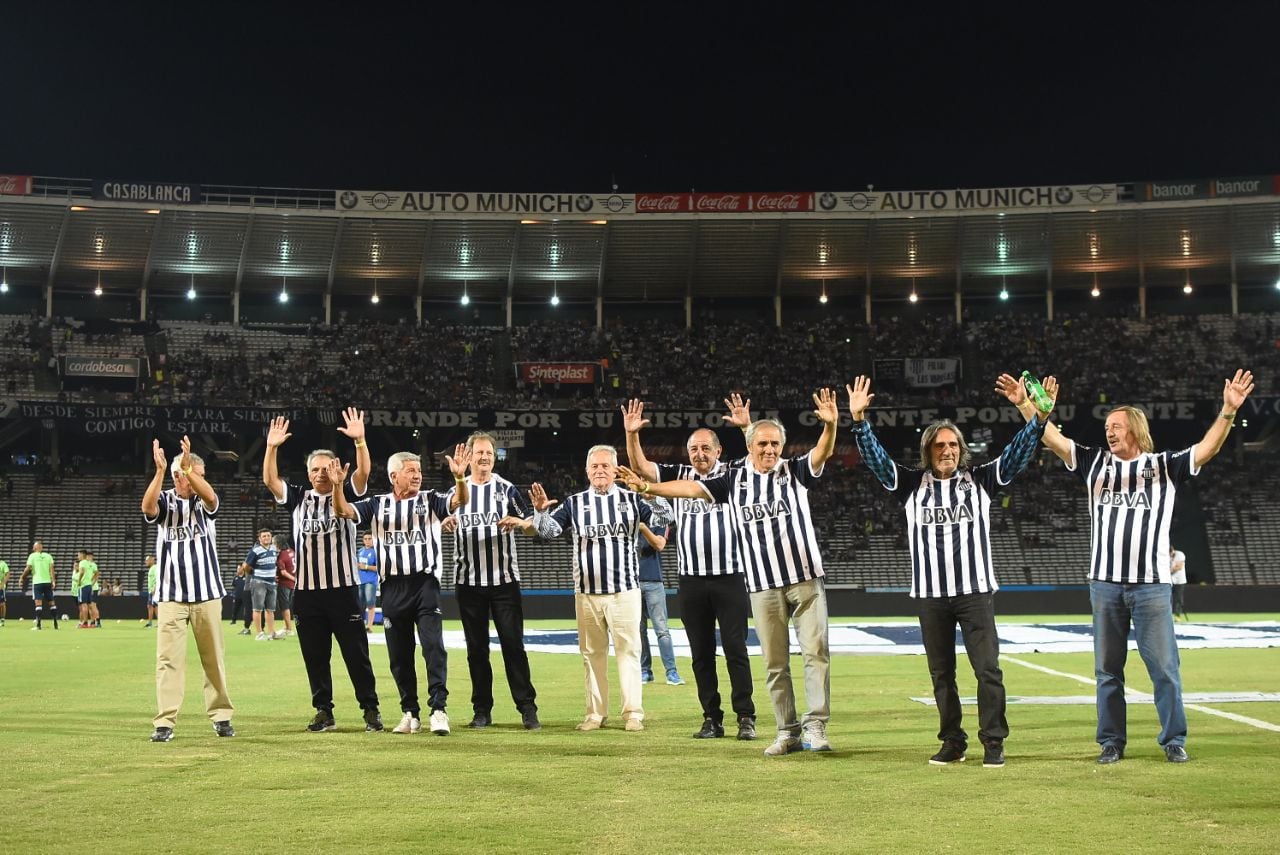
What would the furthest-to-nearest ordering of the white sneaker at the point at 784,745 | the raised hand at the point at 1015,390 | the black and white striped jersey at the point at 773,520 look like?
1. the black and white striped jersey at the point at 773,520
2. the white sneaker at the point at 784,745
3. the raised hand at the point at 1015,390

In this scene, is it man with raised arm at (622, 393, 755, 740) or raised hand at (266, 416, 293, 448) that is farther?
raised hand at (266, 416, 293, 448)

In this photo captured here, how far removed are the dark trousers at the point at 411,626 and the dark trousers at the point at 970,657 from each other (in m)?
3.73

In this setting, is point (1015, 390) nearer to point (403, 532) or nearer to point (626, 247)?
point (403, 532)

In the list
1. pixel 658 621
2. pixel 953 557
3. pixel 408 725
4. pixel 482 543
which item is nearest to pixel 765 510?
pixel 953 557

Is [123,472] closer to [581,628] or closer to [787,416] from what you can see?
[787,416]

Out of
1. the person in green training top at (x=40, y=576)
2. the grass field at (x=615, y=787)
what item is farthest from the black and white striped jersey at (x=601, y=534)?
the person in green training top at (x=40, y=576)

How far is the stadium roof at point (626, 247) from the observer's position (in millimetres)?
43625

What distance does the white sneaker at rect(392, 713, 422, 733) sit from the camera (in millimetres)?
8828

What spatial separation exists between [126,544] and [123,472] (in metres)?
4.87

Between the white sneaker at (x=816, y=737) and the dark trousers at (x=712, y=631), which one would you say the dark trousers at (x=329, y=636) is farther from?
the white sneaker at (x=816, y=737)

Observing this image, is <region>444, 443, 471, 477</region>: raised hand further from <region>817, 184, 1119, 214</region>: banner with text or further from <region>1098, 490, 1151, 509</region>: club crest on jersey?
<region>817, 184, 1119, 214</region>: banner with text

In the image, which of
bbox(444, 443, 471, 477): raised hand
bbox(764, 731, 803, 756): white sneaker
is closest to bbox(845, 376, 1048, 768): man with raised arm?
bbox(764, 731, 803, 756): white sneaker

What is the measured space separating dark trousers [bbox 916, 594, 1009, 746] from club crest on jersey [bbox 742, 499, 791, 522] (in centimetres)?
106

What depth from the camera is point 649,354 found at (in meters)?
45.9
